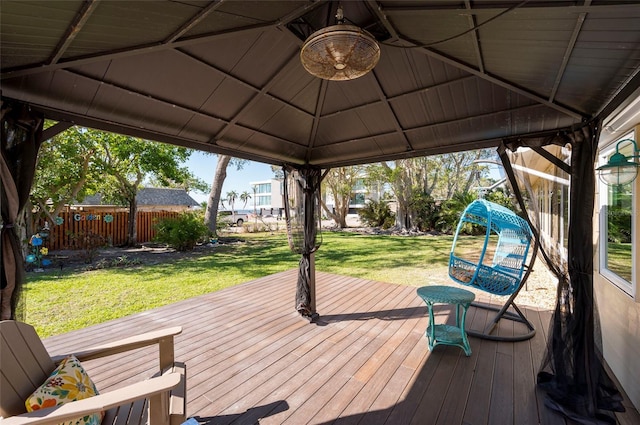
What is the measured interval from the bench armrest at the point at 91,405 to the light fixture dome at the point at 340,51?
198cm

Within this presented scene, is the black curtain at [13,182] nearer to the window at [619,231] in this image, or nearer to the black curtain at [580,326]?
the black curtain at [580,326]

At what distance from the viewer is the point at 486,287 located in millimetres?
3650

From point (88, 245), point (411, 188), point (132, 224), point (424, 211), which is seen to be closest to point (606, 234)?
point (88, 245)

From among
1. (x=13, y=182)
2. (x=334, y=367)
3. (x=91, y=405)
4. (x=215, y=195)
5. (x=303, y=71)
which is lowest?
(x=334, y=367)

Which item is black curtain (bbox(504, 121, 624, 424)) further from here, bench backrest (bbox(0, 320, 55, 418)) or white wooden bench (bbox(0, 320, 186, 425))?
bench backrest (bbox(0, 320, 55, 418))

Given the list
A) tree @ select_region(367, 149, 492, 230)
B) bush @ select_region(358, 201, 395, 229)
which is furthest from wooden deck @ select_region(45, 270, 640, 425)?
bush @ select_region(358, 201, 395, 229)

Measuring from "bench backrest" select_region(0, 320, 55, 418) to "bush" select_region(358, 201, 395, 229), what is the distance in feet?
57.3

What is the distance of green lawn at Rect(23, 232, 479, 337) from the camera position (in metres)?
4.30

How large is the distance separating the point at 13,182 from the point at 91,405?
62.3 inches

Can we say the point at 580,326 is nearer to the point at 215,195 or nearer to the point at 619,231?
the point at 619,231

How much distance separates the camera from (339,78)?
191cm

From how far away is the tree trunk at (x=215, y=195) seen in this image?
40.2ft

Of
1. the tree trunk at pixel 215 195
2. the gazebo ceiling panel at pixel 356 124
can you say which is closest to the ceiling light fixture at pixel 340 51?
the gazebo ceiling panel at pixel 356 124

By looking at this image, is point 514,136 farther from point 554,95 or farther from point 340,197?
point 340,197
